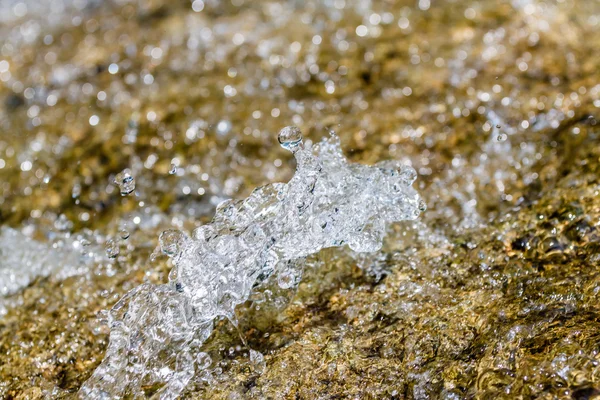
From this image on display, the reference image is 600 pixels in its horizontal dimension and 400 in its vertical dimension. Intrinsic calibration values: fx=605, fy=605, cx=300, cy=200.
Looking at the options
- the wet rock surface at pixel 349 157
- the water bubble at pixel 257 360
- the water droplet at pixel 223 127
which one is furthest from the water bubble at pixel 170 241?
the water droplet at pixel 223 127

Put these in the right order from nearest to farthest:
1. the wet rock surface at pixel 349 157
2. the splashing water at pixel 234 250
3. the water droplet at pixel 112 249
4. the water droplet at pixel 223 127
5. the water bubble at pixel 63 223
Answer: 1. the wet rock surface at pixel 349 157
2. the splashing water at pixel 234 250
3. the water droplet at pixel 112 249
4. the water bubble at pixel 63 223
5. the water droplet at pixel 223 127

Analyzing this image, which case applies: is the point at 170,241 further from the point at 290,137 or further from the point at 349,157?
the point at 349,157

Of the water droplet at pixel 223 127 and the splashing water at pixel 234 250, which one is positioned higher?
the splashing water at pixel 234 250

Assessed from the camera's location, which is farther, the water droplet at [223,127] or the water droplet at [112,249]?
the water droplet at [223,127]

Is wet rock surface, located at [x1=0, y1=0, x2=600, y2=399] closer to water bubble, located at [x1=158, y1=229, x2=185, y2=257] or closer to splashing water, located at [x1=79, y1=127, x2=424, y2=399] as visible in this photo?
splashing water, located at [x1=79, y1=127, x2=424, y2=399]

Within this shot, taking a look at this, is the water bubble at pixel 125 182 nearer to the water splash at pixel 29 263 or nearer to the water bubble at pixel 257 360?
the water splash at pixel 29 263

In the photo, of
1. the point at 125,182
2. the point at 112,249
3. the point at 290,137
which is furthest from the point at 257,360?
the point at 125,182
